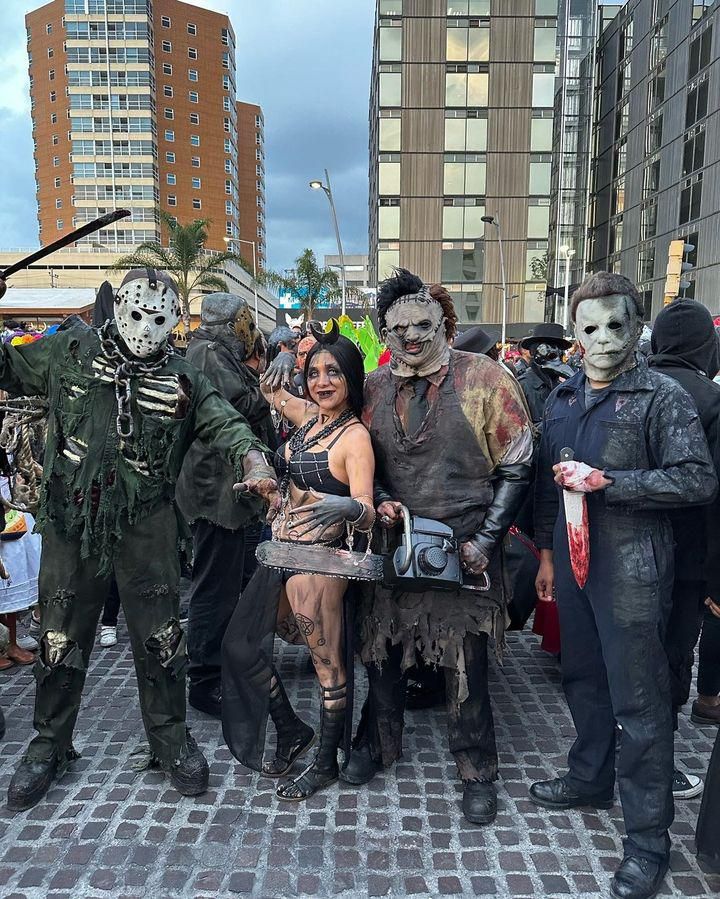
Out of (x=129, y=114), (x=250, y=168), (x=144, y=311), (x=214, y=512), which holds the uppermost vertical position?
(x=250, y=168)

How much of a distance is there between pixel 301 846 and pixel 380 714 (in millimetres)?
680

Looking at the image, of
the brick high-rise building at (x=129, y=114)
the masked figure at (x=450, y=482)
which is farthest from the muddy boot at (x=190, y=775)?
the brick high-rise building at (x=129, y=114)

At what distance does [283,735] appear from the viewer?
10.3ft

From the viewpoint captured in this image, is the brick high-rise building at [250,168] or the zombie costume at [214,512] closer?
the zombie costume at [214,512]

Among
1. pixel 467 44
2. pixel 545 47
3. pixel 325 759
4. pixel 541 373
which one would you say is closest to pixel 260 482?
pixel 325 759

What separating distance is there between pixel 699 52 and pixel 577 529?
3667 cm

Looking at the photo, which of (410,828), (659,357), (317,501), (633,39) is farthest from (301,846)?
(633,39)

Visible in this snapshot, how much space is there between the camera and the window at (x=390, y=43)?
35562 mm

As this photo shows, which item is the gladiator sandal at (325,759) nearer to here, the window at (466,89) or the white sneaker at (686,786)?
the white sneaker at (686,786)

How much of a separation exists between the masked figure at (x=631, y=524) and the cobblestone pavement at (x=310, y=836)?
0.31m

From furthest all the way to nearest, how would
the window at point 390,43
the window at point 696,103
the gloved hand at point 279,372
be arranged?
1. the window at point 390,43
2. the window at point 696,103
3. the gloved hand at point 279,372

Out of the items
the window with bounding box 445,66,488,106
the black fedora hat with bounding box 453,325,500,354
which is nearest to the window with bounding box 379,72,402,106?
the window with bounding box 445,66,488,106

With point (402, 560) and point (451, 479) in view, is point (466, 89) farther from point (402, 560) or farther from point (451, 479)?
point (402, 560)

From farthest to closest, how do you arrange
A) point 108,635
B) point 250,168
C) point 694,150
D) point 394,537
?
1. point 250,168
2. point 694,150
3. point 108,635
4. point 394,537
